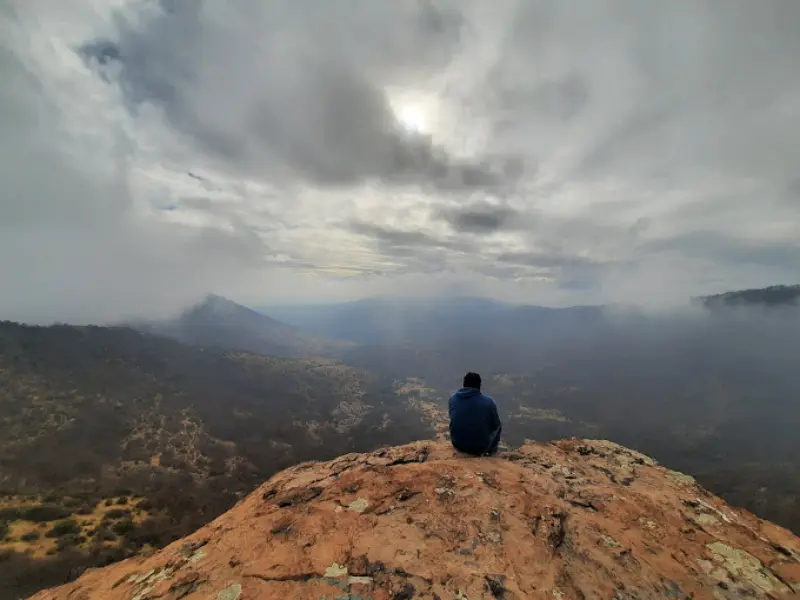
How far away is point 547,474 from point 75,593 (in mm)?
12789

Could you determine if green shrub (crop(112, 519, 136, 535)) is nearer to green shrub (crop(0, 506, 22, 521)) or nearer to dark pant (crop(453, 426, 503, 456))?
green shrub (crop(0, 506, 22, 521))

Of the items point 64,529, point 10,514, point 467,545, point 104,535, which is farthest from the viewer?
point 10,514

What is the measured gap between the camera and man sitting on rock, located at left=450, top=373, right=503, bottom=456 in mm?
11961

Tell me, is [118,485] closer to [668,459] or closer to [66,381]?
[66,381]

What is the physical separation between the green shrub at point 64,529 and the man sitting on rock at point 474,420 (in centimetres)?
5598

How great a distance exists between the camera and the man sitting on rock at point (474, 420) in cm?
1196

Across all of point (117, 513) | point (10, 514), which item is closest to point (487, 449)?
point (117, 513)

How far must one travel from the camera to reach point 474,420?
1203 cm

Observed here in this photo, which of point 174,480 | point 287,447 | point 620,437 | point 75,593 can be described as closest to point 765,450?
point 620,437

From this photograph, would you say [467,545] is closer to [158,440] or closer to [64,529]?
[64,529]

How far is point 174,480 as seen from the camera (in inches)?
2660

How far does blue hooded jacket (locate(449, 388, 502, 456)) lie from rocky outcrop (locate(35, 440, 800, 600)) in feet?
2.41

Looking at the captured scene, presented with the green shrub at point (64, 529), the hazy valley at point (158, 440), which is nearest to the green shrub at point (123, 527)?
the hazy valley at point (158, 440)

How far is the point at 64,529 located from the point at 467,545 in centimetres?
5958
